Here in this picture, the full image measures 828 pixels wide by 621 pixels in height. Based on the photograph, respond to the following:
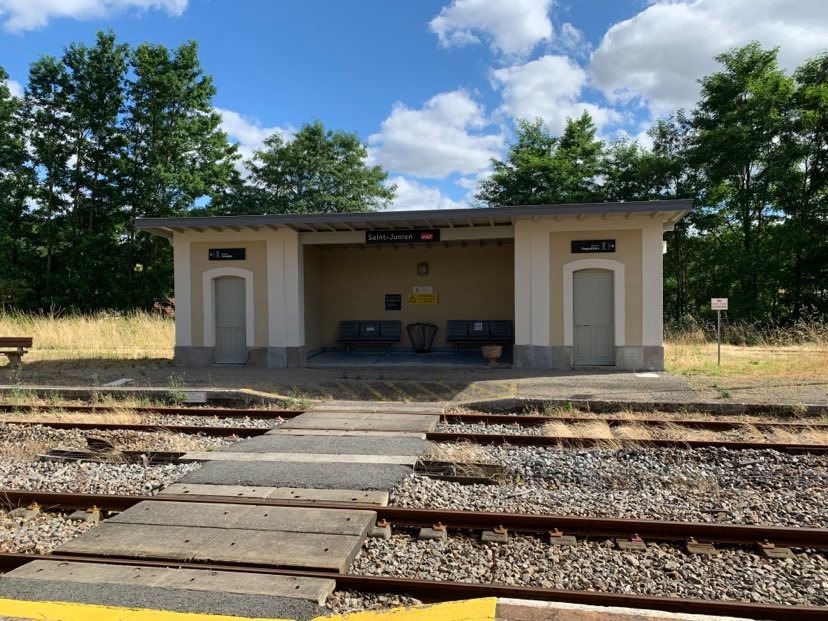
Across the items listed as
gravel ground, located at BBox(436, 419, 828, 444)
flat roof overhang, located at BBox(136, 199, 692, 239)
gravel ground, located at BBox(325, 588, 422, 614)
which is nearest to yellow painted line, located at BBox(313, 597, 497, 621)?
gravel ground, located at BBox(325, 588, 422, 614)

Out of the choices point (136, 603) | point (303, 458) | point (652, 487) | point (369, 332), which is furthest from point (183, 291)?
point (652, 487)

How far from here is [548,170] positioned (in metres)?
29.7

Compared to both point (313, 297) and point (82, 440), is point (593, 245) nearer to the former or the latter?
point (313, 297)

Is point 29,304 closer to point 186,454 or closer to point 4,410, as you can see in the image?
point 4,410

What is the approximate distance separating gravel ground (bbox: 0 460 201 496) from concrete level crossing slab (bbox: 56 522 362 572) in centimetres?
118

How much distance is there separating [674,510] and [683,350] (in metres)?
13.0

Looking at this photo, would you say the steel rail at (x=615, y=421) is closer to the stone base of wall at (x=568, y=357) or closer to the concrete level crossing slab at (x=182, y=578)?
the stone base of wall at (x=568, y=357)

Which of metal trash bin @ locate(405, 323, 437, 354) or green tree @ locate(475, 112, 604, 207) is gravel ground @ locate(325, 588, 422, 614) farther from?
green tree @ locate(475, 112, 604, 207)

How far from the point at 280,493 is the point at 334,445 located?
168 cm

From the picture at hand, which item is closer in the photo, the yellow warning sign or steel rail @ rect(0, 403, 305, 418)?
steel rail @ rect(0, 403, 305, 418)

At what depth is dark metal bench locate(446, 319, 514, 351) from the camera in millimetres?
16062

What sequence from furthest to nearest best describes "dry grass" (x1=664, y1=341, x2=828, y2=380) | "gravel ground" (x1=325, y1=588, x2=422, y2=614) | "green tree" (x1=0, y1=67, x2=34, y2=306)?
"green tree" (x1=0, y1=67, x2=34, y2=306), "dry grass" (x1=664, y1=341, x2=828, y2=380), "gravel ground" (x1=325, y1=588, x2=422, y2=614)

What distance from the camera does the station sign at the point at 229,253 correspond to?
14.2m

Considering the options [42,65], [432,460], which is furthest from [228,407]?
[42,65]
